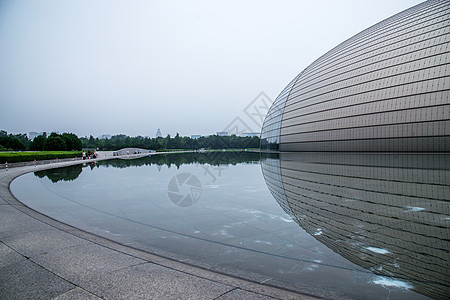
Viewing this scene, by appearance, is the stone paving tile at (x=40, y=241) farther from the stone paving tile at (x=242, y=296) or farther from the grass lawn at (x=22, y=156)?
the grass lawn at (x=22, y=156)

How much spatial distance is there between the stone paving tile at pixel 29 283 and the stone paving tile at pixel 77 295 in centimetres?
7

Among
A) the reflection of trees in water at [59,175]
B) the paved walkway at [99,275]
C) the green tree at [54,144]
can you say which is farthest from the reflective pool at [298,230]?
the green tree at [54,144]

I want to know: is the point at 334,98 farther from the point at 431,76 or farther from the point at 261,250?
the point at 261,250

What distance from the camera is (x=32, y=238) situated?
13.7ft

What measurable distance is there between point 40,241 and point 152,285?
93.1 inches

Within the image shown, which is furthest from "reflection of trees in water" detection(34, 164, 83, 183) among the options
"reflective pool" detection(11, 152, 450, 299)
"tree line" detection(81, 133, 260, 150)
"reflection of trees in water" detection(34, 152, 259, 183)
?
"tree line" detection(81, 133, 260, 150)

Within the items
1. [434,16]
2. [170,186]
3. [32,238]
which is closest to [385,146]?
[434,16]

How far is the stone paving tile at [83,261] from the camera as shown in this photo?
3.02 m

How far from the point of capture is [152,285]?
274cm

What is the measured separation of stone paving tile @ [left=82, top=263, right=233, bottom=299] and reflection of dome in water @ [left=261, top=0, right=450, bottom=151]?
82.8 feet

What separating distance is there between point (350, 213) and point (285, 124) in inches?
1381

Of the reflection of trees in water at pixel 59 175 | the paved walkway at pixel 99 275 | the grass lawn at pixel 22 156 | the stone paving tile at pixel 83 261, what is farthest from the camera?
the grass lawn at pixel 22 156

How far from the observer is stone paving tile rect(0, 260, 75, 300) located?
257cm

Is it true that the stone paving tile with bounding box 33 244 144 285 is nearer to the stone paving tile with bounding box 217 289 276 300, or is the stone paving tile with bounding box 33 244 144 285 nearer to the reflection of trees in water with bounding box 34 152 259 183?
the stone paving tile with bounding box 217 289 276 300
